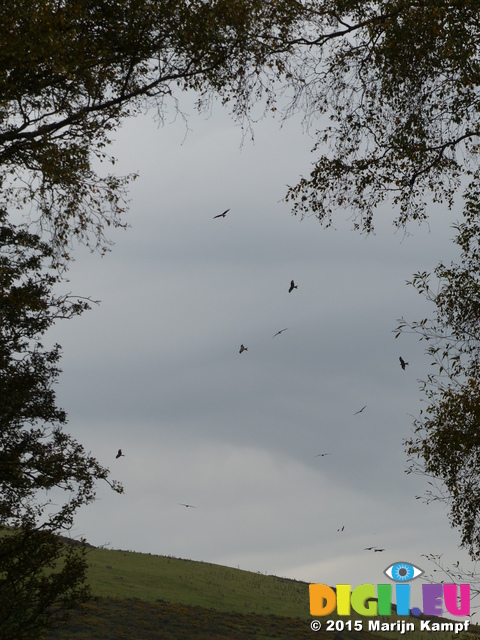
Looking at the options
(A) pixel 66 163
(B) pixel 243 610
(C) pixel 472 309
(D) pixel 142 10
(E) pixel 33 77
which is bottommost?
(B) pixel 243 610

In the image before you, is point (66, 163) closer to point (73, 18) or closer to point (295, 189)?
point (73, 18)

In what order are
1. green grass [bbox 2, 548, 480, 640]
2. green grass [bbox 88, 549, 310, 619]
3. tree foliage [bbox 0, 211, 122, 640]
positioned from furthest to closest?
green grass [bbox 88, 549, 310, 619], green grass [bbox 2, 548, 480, 640], tree foliage [bbox 0, 211, 122, 640]

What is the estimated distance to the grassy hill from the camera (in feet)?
133

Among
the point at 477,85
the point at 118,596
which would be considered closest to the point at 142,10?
the point at 477,85

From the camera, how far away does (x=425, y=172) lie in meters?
22.5

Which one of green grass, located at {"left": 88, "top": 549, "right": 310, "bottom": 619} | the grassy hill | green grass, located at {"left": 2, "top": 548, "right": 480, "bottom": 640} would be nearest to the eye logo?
green grass, located at {"left": 2, "top": 548, "right": 480, "bottom": 640}

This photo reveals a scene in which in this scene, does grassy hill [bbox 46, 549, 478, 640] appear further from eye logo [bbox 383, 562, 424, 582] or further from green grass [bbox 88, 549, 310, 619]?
eye logo [bbox 383, 562, 424, 582]

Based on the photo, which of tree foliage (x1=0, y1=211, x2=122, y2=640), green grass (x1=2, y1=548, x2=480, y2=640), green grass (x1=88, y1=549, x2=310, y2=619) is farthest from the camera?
green grass (x1=88, y1=549, x2=310, y2=619)

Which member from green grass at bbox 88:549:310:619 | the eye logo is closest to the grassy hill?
green grass at bbox 88:549:310:619

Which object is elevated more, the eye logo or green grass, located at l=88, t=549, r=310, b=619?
green grass, located at l=88, t=549, r=310, b=619

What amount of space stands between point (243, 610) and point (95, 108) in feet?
132

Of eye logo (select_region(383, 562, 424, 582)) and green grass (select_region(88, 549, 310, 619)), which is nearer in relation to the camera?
eye logo (select_region(383, 562, 424, 582))

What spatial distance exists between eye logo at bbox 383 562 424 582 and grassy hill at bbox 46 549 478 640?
1215 cm

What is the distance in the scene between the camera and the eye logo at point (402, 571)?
100 ft
